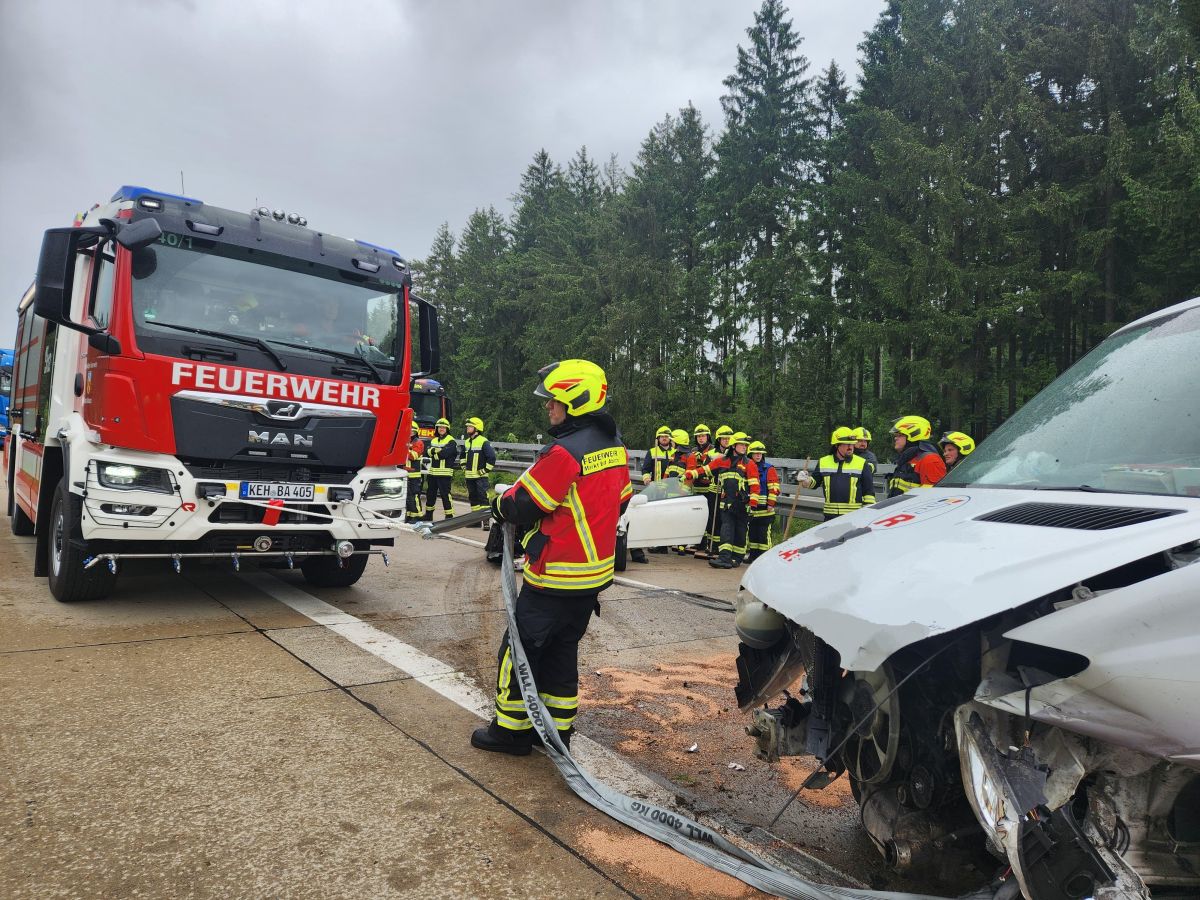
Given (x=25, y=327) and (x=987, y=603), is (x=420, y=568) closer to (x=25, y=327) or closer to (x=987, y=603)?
(x=25, y=327)

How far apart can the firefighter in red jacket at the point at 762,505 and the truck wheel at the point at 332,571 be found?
5397mm

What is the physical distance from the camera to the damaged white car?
1.79 metres

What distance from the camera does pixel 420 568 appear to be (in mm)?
8969

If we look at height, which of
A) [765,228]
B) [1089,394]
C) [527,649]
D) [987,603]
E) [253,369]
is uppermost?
[765,228]

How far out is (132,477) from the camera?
5.44 metres

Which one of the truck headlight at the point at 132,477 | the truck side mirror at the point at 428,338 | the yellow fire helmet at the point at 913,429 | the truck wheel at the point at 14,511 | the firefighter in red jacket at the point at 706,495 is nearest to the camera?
the truck headlight at the point at 132,477

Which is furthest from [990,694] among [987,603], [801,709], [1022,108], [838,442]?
[1022,108]

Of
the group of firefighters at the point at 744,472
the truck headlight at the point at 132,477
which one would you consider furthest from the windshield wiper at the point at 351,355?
the group of firefighters at the point at 744,472

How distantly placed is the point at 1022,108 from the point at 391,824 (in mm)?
23334

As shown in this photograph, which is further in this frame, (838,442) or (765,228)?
(765,228)

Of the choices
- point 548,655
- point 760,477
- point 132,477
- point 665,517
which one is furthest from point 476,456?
point 548,655

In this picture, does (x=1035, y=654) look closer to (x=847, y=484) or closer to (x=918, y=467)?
(x=918, y=467)

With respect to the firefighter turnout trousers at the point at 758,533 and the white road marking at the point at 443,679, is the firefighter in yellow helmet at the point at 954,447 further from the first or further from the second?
the white road marking at the point at 443,679

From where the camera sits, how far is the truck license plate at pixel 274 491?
19.0ft
